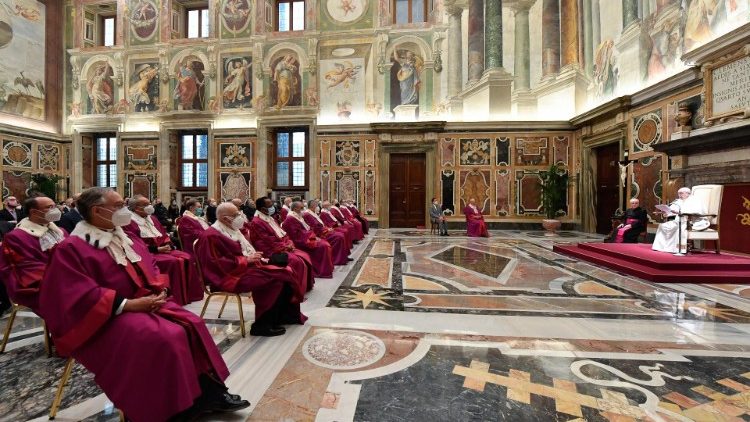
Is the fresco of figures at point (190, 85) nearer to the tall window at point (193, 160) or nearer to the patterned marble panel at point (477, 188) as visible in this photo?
the tall window at point (193, 160)

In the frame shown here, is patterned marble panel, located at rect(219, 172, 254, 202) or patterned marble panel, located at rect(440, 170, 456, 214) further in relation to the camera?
patterned marble panel, located at rect(219, 172, 254, 202)

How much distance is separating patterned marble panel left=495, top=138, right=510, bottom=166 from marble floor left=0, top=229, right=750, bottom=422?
30.2 ft

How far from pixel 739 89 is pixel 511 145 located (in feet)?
23.4

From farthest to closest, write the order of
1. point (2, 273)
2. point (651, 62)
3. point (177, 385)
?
point (651, 62) → point (2, 273) → point (177, 385)

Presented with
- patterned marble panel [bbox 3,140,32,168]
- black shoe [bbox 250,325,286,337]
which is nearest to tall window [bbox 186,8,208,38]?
patterned marble panel [bbox 3,140,32,168]

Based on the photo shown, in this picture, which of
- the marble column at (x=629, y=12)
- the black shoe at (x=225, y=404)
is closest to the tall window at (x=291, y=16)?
the marble column at (x=629, y=12)

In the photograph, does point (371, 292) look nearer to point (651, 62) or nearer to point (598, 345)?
point (598, 345)

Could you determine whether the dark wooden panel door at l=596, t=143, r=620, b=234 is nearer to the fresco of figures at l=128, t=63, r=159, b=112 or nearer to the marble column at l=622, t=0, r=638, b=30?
the marble column at l=622, t=0, r=638, b=30

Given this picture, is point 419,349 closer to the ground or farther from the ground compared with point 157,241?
closer to the ground

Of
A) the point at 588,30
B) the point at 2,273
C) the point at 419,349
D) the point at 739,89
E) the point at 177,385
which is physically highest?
the point at 588,30

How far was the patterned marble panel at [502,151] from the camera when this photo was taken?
13.7 metres

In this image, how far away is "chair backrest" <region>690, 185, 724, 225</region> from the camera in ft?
21.8

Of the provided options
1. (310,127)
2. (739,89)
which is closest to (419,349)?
(739,89)

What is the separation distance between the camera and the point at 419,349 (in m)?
2.97
